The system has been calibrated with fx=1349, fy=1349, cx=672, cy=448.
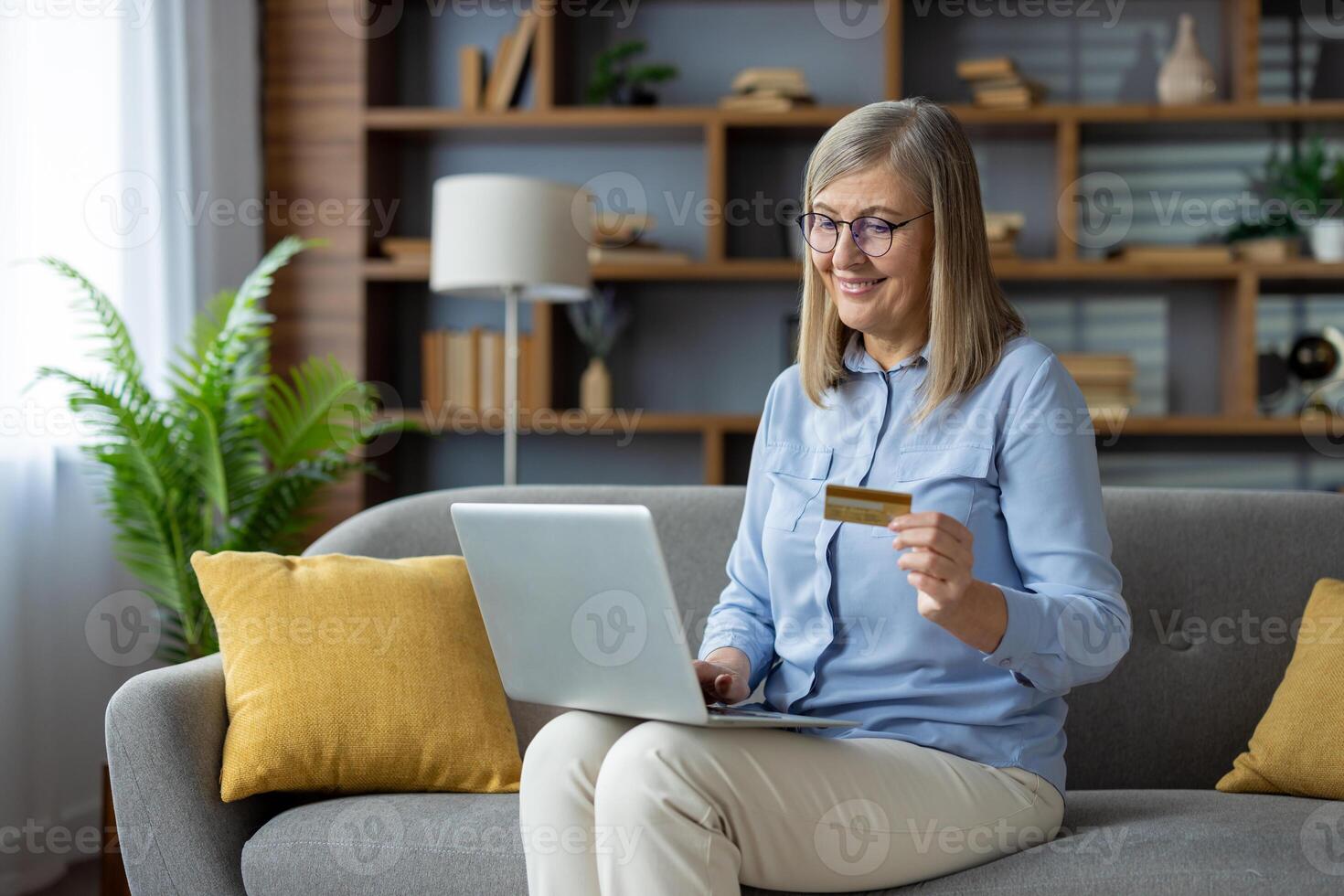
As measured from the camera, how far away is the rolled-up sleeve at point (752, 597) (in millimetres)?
1706

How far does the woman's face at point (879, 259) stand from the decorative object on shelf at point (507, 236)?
175cm

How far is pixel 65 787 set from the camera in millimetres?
3043

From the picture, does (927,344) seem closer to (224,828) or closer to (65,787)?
(224,828)

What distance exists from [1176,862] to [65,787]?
247cm

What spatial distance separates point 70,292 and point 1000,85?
2470 mm

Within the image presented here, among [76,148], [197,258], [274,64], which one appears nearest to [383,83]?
[274,64]

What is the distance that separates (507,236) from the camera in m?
3.31

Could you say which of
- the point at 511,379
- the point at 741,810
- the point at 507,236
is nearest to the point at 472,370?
the point at 511,379

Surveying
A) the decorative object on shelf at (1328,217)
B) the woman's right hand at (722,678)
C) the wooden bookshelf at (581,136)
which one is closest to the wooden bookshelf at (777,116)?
the wooden bookshelf at (581,136)

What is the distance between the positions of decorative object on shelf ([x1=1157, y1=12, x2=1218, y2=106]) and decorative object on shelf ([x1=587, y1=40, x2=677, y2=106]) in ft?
4.54

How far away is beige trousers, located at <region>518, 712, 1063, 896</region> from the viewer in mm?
1309

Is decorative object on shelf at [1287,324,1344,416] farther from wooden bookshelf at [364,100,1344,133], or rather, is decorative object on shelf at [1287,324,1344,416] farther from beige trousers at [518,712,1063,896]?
beige trousers at [518,712,1063,896]

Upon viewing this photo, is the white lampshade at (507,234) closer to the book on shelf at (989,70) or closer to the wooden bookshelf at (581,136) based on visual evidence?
the wooden bookshelf at (581,136)

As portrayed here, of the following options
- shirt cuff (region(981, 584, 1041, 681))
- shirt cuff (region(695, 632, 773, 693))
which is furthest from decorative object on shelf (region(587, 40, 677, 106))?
shirt cuff (region(981, 584, 1041, 681))
